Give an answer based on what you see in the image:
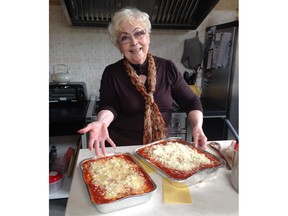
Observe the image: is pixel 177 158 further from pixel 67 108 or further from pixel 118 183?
pixel 67 108

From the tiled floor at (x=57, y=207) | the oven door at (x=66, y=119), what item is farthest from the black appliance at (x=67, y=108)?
the tiled floor at (x=57, y=207)

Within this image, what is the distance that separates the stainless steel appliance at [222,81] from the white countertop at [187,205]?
1.01 m

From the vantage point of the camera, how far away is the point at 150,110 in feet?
3.59

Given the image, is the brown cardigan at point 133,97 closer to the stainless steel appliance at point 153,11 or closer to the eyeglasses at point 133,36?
the eyeglasses at point 133,36

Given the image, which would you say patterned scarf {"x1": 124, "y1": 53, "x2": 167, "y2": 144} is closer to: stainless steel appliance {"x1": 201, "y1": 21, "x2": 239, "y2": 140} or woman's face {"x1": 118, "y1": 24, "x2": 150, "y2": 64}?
woman's face {"x1": 118, "y1": 24, "x2": 150, "y2": 64}

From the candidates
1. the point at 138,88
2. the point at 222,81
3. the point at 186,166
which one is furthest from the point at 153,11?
the point at 186,166

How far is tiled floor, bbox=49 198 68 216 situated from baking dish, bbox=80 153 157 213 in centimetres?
94

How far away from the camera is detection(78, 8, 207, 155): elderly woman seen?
3.46ft

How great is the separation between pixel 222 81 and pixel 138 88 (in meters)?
0.90

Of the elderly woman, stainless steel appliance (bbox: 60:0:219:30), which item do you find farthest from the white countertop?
stainless steel appliance (bbox: 60:0:219:30)
